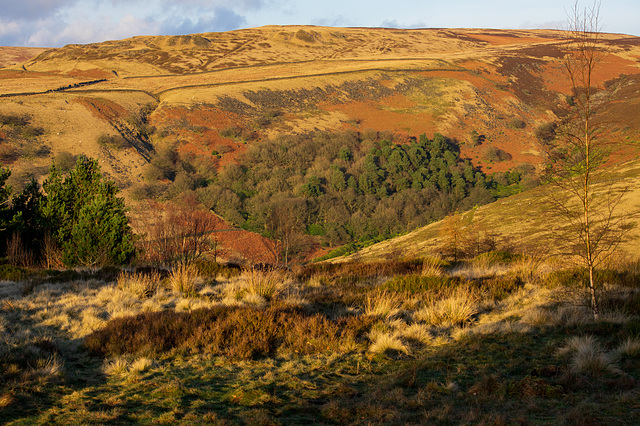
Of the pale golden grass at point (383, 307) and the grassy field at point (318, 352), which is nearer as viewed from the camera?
the grassy field at point (318, 352)

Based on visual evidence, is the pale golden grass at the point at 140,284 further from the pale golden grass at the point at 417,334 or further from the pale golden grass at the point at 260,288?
the pale golden grass at the point at 417,334

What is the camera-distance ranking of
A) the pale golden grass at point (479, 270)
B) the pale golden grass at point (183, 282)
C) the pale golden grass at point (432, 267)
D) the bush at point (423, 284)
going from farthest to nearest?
the pale golden grass at point (432, 267)
the pale golden grass at point (479, 270)
the pale golden grass at point (183, 282)
the bush at point (423, 284)

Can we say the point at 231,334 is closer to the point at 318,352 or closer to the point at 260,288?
the point at 318,352

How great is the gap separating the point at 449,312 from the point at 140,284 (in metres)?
6.55

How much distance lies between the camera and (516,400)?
4543 mm

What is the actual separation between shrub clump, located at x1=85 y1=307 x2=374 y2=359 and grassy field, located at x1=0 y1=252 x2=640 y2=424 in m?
0.03

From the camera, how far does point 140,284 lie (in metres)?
9.72

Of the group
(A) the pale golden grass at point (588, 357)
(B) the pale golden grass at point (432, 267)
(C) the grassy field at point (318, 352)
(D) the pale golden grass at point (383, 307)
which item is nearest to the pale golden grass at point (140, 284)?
(C) the grassy field at point (318, 352)

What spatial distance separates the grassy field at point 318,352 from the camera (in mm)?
4465

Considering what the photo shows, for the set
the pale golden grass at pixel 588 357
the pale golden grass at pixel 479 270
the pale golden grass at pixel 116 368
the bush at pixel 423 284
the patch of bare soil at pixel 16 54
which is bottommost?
the pale golden grass at pixel 479 270

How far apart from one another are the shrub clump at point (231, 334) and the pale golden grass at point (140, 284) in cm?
212

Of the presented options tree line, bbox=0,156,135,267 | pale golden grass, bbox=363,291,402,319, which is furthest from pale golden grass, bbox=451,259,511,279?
tree line, bbox=0,156,135,267

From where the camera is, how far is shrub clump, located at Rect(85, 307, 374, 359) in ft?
21.3

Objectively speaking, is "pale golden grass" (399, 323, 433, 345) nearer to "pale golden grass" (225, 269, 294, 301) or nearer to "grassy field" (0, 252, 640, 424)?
"grassy field" (0, 252, 640, 424)
